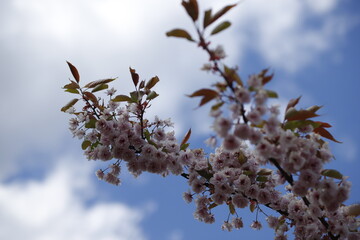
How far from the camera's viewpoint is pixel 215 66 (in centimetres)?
238

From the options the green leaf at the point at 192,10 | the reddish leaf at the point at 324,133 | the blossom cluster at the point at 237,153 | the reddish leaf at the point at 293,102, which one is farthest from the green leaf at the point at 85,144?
the reddish leaf at the point at 324,133

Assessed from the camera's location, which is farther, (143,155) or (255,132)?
(143,155)

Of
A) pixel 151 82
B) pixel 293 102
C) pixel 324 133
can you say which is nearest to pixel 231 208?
pixel 324 133

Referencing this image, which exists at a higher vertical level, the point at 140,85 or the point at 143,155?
the point at 140,85

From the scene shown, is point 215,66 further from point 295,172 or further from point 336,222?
point 336,222

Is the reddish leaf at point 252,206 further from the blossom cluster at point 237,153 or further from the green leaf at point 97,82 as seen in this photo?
the green leaf at point 97,82

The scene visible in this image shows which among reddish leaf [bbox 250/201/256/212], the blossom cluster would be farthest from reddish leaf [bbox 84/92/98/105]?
reddish leaf [bbox 250/201/256/212]

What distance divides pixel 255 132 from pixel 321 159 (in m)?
0.64

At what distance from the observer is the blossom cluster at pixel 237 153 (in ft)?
7.85

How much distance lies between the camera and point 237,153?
135 inches

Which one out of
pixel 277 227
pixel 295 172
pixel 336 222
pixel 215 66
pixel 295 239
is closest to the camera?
pixel 215 66

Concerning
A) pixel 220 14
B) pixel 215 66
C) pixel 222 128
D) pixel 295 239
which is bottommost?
pixel 295 239

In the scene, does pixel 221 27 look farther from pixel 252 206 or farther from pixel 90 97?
pixel 252 206

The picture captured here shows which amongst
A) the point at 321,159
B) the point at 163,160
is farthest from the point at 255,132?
the point at 163,160
